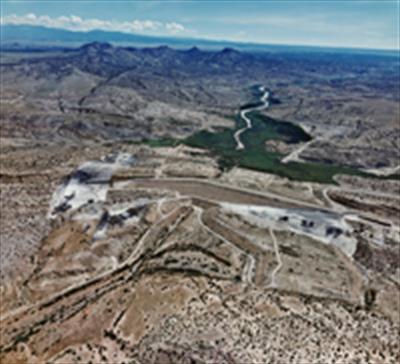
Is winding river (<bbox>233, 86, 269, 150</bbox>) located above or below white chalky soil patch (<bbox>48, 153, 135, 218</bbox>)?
below

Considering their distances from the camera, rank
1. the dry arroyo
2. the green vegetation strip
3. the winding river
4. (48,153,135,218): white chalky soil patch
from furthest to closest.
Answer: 1. the winding river
2. the green vegetation strip
3. (48,153,135,218): white chalky soil patch
4. the dry arroyo

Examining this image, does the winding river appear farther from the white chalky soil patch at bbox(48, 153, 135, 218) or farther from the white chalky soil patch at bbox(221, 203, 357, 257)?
the white chalky soil patch at bbox(221, 203, 357, 257)

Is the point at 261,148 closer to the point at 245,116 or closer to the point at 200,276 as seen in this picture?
the point at 245,116

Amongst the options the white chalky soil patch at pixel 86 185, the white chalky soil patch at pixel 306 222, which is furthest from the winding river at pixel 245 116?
the white chalky soil patch at pixel 306 222

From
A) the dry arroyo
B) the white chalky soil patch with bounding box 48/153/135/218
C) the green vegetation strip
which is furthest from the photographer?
the green vegetation strip

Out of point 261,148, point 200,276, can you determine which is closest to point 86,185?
point 200,276

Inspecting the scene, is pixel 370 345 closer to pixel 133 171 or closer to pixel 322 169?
pixel 133 171

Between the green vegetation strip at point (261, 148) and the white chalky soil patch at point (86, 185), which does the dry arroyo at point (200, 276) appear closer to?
the white chalky soil patch at point (86, 185)

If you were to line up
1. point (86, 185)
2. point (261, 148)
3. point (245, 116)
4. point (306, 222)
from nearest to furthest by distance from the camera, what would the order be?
point (306, 222) < point (86, 185) < point (261, 148) < point (245, 116)

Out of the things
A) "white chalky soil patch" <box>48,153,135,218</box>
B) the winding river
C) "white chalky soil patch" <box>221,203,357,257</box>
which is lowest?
the winding river

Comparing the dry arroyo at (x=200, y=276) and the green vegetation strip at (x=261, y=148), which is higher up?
the dry arroyo at (x=200, y=276)

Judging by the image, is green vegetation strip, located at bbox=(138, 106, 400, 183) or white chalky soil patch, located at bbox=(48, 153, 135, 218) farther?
green vegetation strip, located at bbox=(138, 106, 400, 183)

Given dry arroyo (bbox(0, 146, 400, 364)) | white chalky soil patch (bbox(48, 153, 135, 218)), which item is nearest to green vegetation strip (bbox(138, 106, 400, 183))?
dry arroyo (bbox(0, 146, 400, 364))
